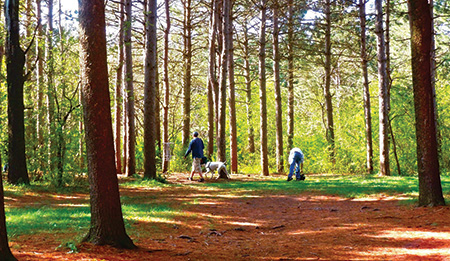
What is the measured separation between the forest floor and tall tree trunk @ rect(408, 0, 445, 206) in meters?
0.55

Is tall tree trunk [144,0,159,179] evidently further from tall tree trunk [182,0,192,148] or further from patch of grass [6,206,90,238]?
tall tree trunk [182,0,192,148]

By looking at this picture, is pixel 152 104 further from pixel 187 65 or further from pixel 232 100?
pixel 187 65

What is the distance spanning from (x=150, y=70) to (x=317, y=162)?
54.8 feet

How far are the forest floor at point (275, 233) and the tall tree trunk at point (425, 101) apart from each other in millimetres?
553

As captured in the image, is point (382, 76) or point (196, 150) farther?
point (382, 76)

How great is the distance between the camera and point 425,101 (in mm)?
9453

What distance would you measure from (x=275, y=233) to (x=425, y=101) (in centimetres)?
430

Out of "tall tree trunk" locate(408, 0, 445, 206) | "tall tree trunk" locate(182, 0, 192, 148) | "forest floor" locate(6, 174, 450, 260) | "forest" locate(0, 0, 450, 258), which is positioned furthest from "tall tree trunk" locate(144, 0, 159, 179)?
"tall tree trunk" locate(408, 0, 445, 206)

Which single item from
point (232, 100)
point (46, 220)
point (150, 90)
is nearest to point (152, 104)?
point (150, 90)

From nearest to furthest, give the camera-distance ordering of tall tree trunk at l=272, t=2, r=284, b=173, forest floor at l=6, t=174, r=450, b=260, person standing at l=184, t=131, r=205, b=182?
forest floor at l=6, t=174, r=450, b=260
person standing at l=184, t=131, r=205, b=182
tall tree trunk at l=272, t=2, r=284, b=173

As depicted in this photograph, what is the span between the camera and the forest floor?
250 inches

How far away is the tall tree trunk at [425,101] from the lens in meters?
9.46

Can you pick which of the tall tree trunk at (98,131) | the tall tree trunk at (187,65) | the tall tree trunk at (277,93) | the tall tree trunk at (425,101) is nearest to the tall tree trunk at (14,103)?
the tall tree trunk at (98,131)

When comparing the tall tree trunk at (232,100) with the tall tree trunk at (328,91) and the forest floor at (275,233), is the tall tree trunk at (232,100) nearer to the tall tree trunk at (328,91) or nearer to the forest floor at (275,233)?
the tall tree trunk at (328,91)
